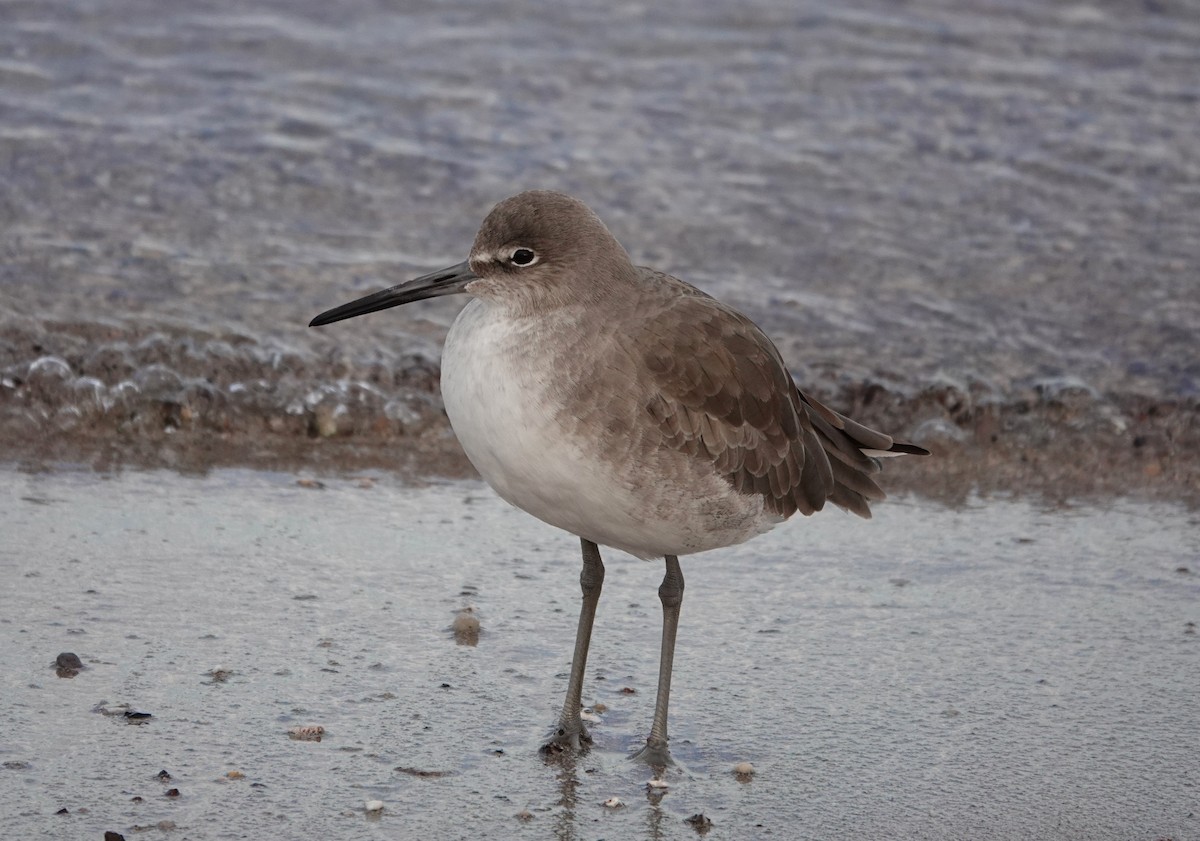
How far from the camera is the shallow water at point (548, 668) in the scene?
12.4 ft

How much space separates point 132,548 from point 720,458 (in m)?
2.08

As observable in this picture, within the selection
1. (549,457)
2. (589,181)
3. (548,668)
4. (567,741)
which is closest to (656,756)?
(567,741)

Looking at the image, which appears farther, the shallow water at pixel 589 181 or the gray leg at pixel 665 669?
the shallow water at pixel 589 181

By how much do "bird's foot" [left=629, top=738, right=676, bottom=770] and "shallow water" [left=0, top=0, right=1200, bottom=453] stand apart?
8.78 feet

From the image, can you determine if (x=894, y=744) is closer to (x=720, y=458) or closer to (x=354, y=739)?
(x=720, y=458)

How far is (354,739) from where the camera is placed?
401cm

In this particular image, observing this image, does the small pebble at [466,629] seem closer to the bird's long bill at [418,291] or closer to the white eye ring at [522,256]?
the bird's long bill at [418,291]

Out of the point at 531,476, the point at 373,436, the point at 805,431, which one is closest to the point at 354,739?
the point at 531,476

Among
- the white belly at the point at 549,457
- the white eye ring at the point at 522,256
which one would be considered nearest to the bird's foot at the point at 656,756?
the white belly at the point at 549,457

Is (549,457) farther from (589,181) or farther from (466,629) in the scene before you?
(589,181)

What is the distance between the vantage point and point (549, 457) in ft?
12.6

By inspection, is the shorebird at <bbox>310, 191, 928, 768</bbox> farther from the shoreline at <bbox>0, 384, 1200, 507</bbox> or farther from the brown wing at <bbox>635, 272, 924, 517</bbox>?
the shoreline at <bbox>0, 384, 1200, 507</bbox>

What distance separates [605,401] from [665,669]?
782 millimetres

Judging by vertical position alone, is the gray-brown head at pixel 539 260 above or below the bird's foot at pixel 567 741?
above
